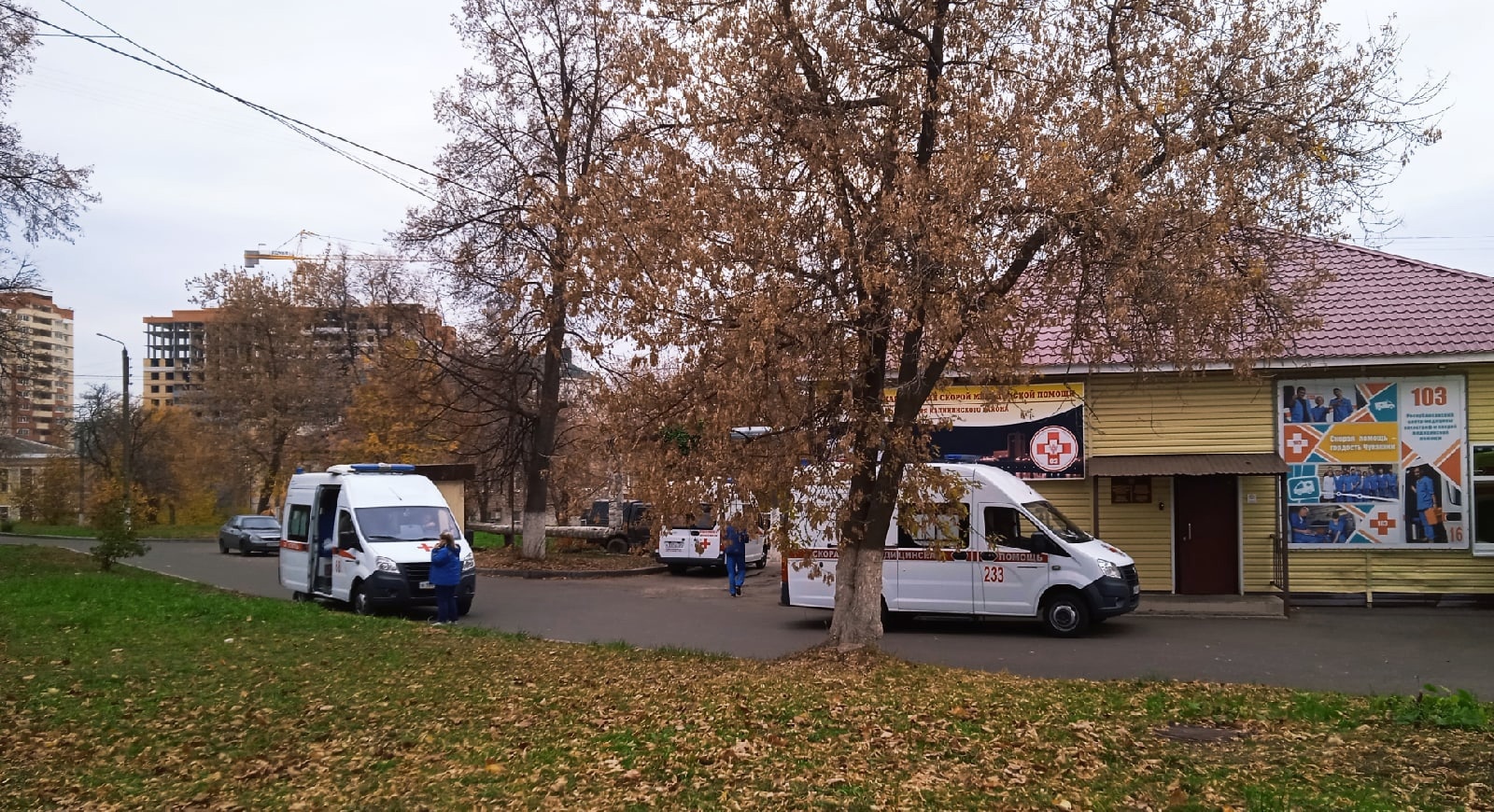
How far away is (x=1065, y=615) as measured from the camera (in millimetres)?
14984

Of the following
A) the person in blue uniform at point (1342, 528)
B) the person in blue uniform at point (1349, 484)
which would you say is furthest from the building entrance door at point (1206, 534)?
the person in blue uniform at point (1349, 484)

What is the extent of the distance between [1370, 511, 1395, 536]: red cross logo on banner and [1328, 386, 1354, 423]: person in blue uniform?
1.71m

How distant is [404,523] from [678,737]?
→ 464 inches

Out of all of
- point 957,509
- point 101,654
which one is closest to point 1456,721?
point 957,509

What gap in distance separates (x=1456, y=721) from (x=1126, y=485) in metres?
12.3

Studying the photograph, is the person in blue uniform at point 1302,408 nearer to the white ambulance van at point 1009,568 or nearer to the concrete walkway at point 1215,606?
the concrete walkway at point 1215,606

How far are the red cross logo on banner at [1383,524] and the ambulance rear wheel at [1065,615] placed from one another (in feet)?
21.3

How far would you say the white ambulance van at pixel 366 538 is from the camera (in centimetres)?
1684

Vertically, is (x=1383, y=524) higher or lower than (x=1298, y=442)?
lower

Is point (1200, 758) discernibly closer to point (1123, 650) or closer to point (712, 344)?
point (712, 344)

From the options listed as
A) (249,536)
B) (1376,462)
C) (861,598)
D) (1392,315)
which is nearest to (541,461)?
(249,536)

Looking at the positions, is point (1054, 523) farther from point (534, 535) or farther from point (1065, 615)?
point (534, 535)

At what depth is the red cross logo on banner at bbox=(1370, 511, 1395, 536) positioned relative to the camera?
17.8m

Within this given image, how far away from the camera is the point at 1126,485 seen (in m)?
19.2
